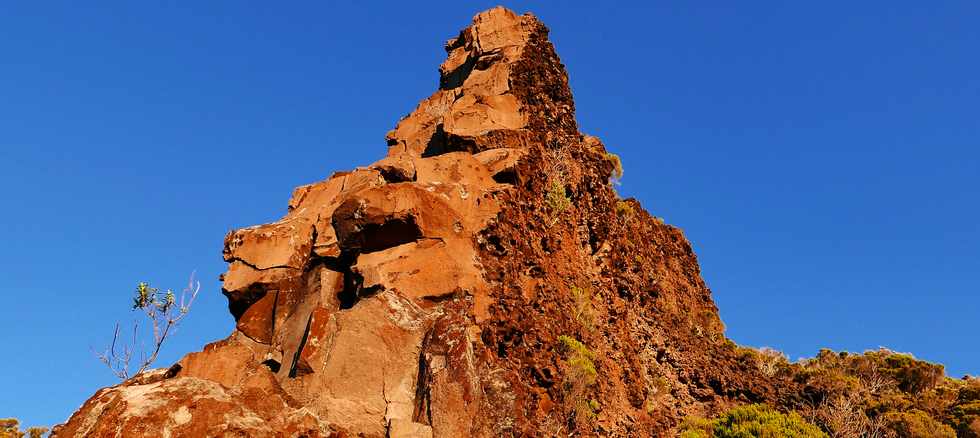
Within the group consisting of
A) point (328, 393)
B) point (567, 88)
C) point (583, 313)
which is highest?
point (567, 88)

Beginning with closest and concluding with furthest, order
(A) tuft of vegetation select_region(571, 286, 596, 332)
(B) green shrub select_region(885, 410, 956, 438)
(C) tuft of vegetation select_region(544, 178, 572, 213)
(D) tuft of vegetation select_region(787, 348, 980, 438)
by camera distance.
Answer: (A) tuft of vegetation select_region(571, 286, 596, 332), (C) tuft of vegetation select_region(544, 178, 572, 213), (D) tuft of vegetation select_region(787, 348, 980, 438), (B) green shrub select_region(885, 410, 956, 438)

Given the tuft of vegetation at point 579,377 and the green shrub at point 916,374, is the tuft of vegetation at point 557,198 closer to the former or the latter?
the tuft of vegetation at point 579,377

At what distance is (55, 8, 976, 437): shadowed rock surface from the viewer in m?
13.3

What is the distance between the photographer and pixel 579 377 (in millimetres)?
18562

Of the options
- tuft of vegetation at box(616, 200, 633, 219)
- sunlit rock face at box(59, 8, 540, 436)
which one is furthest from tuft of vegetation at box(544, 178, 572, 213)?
→ tuft of vegetation at box(616, 200, 633, 219)

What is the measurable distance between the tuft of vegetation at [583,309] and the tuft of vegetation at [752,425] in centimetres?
448

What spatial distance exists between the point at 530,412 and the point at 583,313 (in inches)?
284

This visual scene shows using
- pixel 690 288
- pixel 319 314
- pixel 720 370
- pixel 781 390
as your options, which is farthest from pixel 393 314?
pixel 690 288

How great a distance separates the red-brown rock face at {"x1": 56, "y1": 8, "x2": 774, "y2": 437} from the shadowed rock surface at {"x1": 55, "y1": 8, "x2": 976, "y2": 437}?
0.05m

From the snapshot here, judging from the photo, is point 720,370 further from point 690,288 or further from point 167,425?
point 167,425

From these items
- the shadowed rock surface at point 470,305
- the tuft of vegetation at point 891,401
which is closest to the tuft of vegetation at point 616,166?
the shadowed rock surface at point 470,305

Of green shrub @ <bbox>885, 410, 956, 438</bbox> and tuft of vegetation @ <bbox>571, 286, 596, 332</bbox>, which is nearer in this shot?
tuft of vegetation @ <bbox>571, 286, 596, 332</bbox>

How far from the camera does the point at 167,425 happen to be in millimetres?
10547

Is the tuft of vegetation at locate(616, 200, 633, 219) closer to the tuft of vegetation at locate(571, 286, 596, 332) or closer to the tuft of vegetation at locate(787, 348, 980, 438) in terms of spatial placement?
the tuft of vegetation at locate(571, 286, 596, 332)
